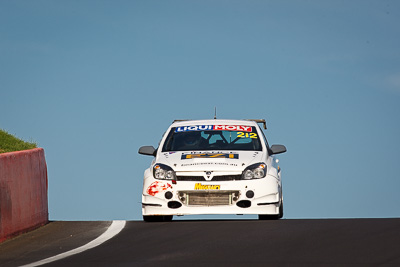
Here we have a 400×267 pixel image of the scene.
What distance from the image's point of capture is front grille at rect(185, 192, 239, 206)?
12773 millimetres

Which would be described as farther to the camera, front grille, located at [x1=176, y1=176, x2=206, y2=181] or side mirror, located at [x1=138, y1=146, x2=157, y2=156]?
side mirror, located at [x1=138, y1=146, x2=157, y2=156]

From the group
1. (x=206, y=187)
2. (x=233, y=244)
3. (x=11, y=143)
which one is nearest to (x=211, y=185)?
(x=206, y=187)

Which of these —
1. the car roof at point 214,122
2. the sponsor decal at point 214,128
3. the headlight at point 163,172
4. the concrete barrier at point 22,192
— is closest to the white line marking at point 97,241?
the headlight at point 163,172

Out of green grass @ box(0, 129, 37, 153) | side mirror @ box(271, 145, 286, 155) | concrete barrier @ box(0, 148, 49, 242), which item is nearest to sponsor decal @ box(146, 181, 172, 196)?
concrete barrier @ box(0, 148, 49, 242)

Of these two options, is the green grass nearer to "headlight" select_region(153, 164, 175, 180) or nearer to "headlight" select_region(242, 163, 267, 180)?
"headlight" select_region(153, 164, 175, 180)

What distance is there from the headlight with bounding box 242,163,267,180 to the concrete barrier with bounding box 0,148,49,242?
3132 millimetres

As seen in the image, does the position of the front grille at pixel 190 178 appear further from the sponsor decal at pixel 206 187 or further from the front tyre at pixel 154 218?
the front tyre at pixel 154 218

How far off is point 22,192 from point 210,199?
272 centimetres

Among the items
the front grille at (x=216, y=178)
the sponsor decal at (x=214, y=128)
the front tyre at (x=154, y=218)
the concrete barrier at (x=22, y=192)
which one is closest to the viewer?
the concrete barrier at (x=22, y=192)

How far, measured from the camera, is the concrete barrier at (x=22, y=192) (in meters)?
11.5

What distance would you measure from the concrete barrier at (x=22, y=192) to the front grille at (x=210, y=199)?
90.2 inches

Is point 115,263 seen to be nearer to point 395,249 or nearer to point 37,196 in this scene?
point 395,249

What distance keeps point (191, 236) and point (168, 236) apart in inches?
12.6

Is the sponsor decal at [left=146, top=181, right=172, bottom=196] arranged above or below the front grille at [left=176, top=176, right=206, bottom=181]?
below
